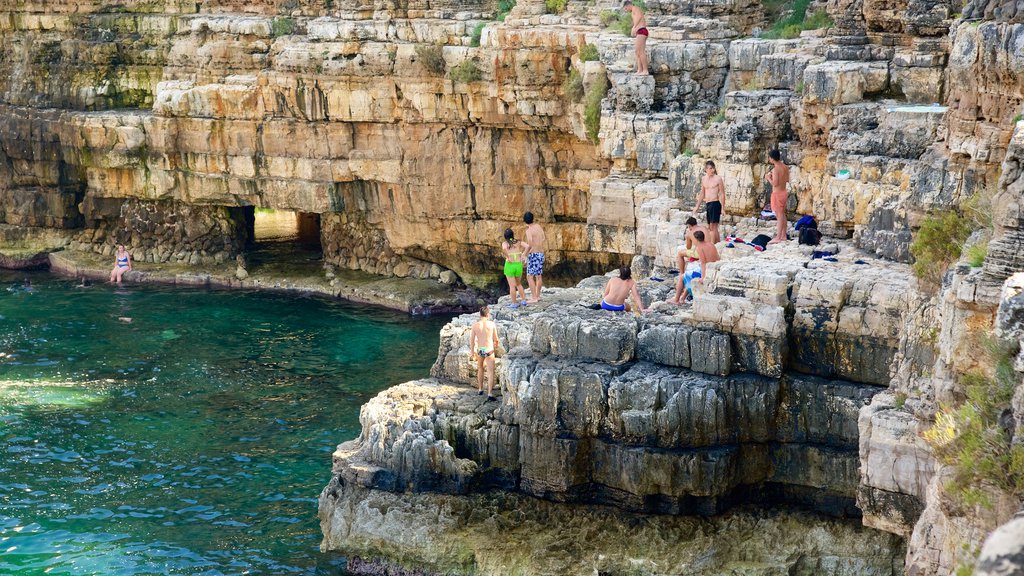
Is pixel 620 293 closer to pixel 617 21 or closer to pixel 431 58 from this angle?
pixel 617 21

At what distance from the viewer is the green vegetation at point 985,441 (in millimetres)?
11430

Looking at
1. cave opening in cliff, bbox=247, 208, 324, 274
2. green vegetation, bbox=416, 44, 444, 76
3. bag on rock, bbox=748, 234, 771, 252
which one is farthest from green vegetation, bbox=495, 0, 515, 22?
bag on rock, bbox=748, 234, 771, 252

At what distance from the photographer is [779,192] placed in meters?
23.5

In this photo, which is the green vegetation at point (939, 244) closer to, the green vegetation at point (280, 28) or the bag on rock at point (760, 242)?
the bag on rock at point (760, 242)

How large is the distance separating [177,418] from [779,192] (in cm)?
1274

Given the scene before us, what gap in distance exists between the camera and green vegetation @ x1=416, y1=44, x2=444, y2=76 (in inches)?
1383

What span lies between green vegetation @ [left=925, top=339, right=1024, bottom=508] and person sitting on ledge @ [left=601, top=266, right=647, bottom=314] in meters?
8.98

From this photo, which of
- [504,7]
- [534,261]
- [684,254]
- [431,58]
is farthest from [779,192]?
[504,7]

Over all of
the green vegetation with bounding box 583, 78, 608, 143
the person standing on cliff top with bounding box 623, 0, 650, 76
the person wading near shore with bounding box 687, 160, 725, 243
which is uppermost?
the person standing on cliff top with bounding box 623, 0, 650, 76

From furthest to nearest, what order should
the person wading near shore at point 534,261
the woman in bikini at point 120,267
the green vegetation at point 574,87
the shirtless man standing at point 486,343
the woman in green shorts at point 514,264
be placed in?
the woman in bikini at point 120,267 → the green vegetation at point 574,87 → the woman in green shorts at point 514,264 → the person wading near shore at point 534,261 → the shirtless man standing at point 486,343

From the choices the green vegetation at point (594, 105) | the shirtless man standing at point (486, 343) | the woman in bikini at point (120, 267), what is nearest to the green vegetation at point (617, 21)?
the green vegetation at point (594, 105)

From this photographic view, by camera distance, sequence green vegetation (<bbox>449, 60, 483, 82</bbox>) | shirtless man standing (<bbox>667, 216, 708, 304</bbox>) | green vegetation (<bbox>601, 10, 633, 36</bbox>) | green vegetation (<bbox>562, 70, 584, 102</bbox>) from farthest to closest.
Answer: green vegetation (<bbox>449, 60, 483, 82</bbox>) → green vegetation (<bbox>562, 70, 584, 102</bbox>) → green vegetation (<bbox>601, 10, 633, 36</bbox>) → shirtless man standing (<bbox>667, 216, 708, 304</bbox>)

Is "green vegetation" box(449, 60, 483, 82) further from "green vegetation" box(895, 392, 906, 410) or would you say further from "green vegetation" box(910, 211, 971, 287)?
"green vegetation" box(895, 392, 906, 410)

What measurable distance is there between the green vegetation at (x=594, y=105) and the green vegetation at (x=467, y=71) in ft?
12.4
